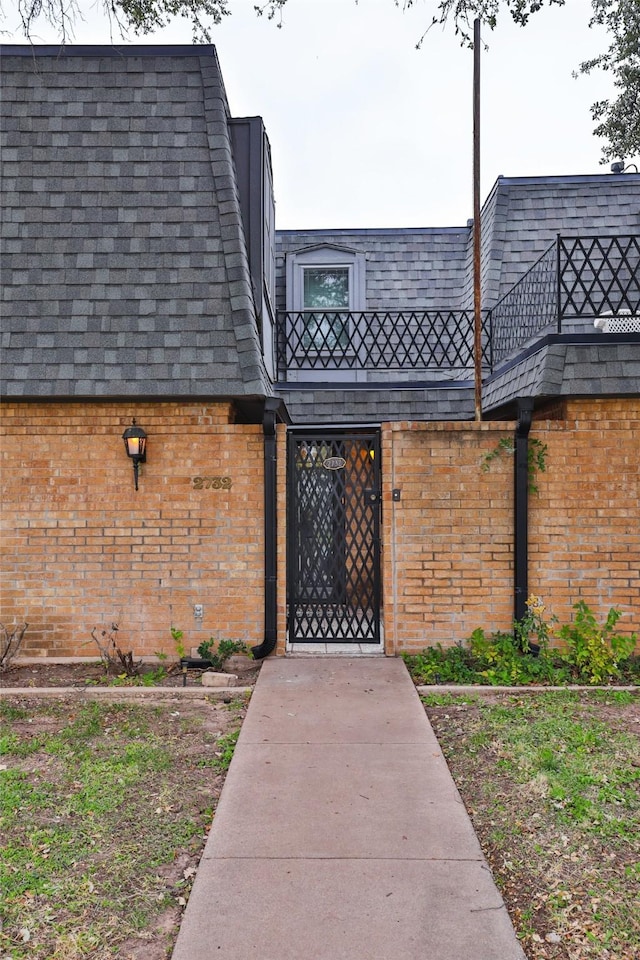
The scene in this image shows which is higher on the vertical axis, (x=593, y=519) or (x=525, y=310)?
(x=525, y=310)

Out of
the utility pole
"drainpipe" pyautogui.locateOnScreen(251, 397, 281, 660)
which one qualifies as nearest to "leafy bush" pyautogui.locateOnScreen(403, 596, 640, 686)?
"drainpipe" pyautogui.locateOnScreen(251, 397, 281, 660)

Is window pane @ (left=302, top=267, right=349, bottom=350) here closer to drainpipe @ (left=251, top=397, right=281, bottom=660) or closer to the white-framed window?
the white-framed window

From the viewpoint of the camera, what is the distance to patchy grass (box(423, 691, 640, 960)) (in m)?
2.28

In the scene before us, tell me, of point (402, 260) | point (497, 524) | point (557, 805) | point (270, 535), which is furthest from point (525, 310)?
point (557, 805)

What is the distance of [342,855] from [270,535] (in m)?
3.05

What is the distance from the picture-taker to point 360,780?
3.34m

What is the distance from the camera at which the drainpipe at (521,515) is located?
533cm

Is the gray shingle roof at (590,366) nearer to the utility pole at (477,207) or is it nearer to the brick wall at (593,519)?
the brick wall at (593,519)

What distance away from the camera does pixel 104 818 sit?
9.81 ft

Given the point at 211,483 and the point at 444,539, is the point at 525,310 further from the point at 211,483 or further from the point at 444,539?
the point at 211,483

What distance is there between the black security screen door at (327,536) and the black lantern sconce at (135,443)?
4.53ft

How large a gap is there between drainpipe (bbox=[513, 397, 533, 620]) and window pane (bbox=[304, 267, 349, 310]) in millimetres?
4798

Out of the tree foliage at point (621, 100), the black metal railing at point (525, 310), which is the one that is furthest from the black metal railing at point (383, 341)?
the tree foliage at point (621, 100)

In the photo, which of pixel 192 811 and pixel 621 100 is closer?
pixel 192 811
